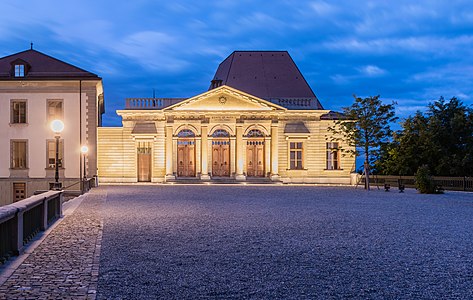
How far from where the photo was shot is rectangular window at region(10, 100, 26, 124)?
3616 cm

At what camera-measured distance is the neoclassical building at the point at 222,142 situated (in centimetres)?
→ 3859

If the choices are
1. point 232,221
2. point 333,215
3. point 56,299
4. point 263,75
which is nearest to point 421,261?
point 56,299

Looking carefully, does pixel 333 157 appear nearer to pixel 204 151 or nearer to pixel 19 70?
pixel 204 151

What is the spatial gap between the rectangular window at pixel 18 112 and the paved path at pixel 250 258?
24.2m

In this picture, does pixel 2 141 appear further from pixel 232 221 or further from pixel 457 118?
pixel 457 118

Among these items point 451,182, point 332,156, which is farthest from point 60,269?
point 332,156

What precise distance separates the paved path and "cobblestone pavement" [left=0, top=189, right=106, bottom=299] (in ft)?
0.05

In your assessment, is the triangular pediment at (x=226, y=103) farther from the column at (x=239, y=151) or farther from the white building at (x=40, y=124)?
the white building at (x=40, y=124)

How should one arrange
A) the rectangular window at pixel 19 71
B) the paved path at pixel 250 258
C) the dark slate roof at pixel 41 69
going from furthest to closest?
the rectangular window at pixel 19 71 < the dark slate roof at pixel 41 69 < the paved path at pixel 250 258

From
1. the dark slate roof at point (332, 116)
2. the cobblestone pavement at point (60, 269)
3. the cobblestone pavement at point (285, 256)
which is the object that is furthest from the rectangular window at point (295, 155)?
the cobblestone pavement at point (60, 269)

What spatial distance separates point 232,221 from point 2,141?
27.9 meters

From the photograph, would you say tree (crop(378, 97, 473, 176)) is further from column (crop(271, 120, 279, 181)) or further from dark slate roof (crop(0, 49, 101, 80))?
dark slate roof (crop(0, 49, 101, 80))

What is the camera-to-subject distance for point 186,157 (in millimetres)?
39156

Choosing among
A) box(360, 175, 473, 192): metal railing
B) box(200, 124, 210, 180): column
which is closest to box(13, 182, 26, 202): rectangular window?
box(200, 124, 210, 180): column
